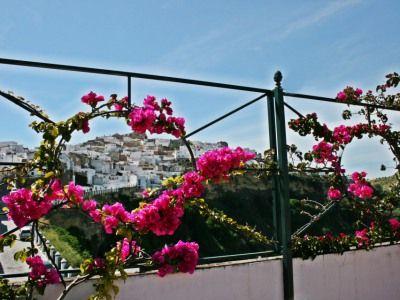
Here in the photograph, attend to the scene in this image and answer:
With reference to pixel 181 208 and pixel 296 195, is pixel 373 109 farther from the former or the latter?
pixel 296 195

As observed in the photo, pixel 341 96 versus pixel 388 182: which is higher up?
pixel 341 96

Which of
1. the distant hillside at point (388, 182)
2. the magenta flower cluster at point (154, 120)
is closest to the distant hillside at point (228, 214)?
the distant hillside at point (388, 182)

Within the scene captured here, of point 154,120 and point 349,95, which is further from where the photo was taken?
point 349,95

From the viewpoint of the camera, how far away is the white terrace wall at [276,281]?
245 cm

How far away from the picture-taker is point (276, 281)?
293cm

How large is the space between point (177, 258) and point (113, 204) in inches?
16.5

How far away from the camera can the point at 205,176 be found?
2354mm

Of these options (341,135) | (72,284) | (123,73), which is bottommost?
(72,284)

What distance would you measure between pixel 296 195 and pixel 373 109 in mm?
30000

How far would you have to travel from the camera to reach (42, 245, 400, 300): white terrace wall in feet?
8.03

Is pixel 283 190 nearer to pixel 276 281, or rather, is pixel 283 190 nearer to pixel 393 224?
pixel 276 281

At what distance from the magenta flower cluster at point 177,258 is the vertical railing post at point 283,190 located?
86 cm

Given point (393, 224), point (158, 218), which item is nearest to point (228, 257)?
point (158, 218)

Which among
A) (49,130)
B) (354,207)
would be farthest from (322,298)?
(49,130)
